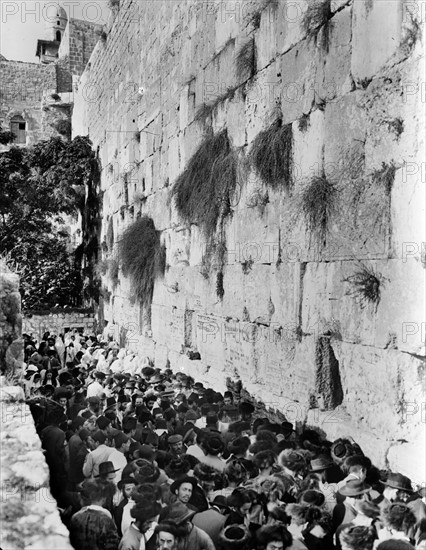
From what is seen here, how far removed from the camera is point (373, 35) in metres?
4.21

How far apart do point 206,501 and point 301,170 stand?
2.99 m

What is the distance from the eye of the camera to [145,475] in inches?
133

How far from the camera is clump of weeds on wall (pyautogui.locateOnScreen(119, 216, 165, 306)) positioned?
29.0ft

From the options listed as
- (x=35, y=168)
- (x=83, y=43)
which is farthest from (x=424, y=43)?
(x=83, y=43)

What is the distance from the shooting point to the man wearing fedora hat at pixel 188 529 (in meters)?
2.70

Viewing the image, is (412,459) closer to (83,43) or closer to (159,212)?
(159,212)

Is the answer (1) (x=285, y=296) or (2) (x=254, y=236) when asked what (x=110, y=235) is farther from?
(1) (x=285, y=296)

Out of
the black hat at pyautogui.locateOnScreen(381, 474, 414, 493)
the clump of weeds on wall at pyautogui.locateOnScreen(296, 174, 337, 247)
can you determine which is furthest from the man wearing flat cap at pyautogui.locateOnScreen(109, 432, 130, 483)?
the clump of weeds on wall at pyautogui.locateOnScreen(296, 174, 337, 247)

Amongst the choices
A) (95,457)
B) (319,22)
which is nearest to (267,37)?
(319,22)

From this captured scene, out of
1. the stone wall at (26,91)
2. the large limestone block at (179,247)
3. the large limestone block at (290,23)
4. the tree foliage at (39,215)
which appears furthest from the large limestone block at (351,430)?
the stone wall at (26,91)

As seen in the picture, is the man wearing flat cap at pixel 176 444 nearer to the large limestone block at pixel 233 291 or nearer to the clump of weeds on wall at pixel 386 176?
the large limestone block at pixel 233 291

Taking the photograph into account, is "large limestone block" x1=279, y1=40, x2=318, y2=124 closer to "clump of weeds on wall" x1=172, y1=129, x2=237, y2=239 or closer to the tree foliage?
"clump of weeds on wall" x1=172, y1=129, x2=237, y2=239

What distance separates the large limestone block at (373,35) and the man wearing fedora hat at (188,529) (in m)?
3.21

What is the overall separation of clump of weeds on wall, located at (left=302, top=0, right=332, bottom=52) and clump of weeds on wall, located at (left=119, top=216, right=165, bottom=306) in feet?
14.1
